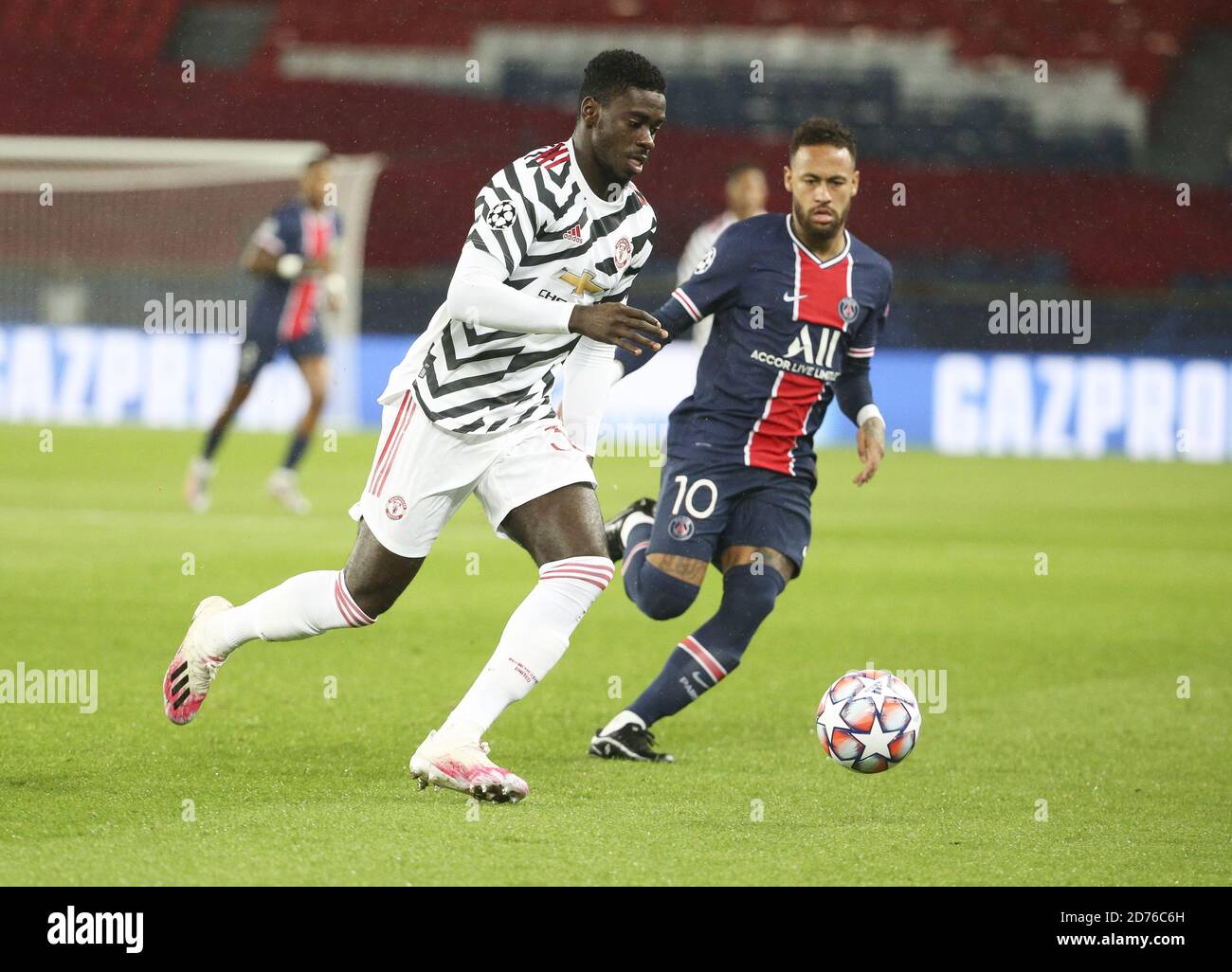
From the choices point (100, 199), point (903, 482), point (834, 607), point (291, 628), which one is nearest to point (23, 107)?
point (100, 199)

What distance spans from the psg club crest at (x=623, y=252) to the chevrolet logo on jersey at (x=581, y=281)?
0.28 feet

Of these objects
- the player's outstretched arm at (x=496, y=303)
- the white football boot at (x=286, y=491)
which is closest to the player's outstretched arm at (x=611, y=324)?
the player's outstretched arm at (x=496, y=303)

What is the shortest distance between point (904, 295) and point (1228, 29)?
9.07m

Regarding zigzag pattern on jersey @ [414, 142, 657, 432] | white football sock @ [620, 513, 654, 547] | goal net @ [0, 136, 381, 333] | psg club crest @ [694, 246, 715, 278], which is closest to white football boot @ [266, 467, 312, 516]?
goal net @ [0, 136, 381, 333]

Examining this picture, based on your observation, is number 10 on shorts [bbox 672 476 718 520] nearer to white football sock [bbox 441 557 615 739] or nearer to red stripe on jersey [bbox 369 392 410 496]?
white football sock [bbox 441 557 615 739]

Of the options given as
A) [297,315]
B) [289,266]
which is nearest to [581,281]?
[289,266]

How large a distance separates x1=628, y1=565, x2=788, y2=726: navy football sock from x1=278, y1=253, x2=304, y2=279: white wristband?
769cm

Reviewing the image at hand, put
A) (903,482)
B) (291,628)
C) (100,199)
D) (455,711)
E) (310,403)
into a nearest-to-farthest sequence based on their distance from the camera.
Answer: (455,711) < (291,628) < (310,403) < (903,482) < (100,199)

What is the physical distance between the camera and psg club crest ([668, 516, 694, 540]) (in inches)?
229

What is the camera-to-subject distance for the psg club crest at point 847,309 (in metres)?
6.00

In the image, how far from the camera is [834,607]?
9.45m

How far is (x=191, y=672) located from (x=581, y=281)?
1662mm

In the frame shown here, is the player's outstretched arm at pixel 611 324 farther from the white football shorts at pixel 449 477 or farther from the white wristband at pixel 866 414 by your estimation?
the white wristband at pixel 866 414

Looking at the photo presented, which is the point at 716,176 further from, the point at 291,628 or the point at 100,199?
the point at 291,628
